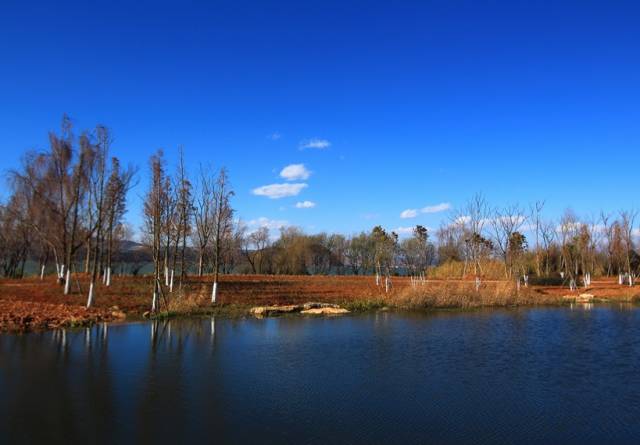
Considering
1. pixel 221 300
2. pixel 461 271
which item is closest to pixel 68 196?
pixel 221 300

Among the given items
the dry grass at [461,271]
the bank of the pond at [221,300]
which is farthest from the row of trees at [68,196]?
the dry grass at [461,271]

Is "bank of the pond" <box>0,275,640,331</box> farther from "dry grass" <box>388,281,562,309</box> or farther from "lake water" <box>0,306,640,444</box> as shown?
"lake water" <box>0,306,640,444</box>

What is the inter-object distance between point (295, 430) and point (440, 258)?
218 ft

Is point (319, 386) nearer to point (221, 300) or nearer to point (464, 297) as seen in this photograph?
point (221, 300)

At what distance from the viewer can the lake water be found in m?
8.36

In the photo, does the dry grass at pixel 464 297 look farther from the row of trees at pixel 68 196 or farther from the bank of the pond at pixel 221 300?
the row of trees at pixel 68 196

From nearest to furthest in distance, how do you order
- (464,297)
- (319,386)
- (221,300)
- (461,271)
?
(319,386)
(221,300)
(464,297)
(461,271)

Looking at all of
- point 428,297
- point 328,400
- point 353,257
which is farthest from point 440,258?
point 328,400

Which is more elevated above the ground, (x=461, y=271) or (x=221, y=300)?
(x=461, y=271)

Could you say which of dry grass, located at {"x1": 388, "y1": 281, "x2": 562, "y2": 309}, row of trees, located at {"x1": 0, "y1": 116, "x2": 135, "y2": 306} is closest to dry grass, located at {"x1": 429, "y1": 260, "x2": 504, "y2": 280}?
dry grass, located at {"x1": 388, "y1": 281, "x2": 562, "y2": 309}

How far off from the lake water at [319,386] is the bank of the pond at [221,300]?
272 cm

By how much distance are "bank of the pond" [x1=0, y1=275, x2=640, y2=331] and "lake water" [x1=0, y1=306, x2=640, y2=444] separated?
272 centimetres

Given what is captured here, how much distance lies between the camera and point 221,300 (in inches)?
1076

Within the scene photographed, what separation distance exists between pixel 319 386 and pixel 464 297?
20.0 metres
